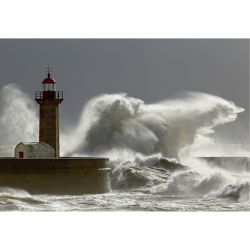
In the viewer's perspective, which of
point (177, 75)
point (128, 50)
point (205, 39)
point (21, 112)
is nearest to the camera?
point (205, 39)

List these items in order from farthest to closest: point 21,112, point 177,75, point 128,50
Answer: point 21,112
point 177,75
point 128,50

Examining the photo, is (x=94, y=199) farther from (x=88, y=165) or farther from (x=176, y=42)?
(x=176, y=42)

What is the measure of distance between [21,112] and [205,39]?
487 centimetres

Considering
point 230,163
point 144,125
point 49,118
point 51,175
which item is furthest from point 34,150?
point 230,163

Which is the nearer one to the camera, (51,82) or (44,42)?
(44,42)

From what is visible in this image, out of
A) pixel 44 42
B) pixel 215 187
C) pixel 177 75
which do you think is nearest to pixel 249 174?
pixel 215 187

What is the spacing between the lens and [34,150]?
17.2m

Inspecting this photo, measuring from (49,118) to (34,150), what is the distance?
707 millimetres

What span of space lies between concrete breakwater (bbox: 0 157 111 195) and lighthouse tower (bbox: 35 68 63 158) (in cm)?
Answer: 106

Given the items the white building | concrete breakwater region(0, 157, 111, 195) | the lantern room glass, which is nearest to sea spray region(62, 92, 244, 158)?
the lantern room glass

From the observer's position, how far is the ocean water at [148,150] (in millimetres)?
14984

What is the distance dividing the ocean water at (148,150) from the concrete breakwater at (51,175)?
0.24m

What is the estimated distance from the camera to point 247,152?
16000mm

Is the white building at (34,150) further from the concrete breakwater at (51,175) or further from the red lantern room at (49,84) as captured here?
the red lantern room at (49,84)
